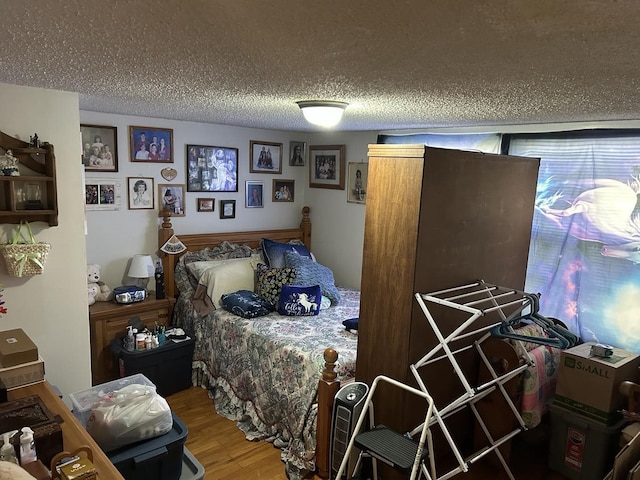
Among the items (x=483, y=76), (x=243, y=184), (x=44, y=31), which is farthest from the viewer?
(x=243, y=184)

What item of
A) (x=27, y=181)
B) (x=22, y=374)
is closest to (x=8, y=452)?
(x=22, y=374)

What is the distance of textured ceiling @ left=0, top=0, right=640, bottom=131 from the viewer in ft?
2.90

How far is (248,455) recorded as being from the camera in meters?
2.81

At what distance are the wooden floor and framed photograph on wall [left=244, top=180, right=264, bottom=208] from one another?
2026 mm

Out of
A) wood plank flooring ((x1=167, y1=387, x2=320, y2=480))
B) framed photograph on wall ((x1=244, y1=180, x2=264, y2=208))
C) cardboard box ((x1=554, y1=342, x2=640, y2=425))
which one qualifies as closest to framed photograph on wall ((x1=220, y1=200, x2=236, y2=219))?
framed photograph on wall ((x1=244, y1=180, x2=264, y2=208))

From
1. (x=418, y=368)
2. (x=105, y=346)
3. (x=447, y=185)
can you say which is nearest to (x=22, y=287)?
(x=105, y=346)

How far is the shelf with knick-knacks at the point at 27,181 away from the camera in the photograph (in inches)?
82.0

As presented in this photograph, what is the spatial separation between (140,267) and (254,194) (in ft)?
4.43

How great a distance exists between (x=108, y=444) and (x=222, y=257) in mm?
2407

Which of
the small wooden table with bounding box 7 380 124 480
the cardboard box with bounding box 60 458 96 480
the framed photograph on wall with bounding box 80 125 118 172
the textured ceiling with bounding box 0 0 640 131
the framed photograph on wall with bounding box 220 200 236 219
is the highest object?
the textured ceiling with bounding box 0 0 640 131

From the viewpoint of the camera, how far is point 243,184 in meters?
4.44

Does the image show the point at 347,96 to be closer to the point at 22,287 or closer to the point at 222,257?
the point at 22,287

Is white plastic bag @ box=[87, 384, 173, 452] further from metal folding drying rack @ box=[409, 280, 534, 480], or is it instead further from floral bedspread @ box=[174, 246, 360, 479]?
metal folding drying rack @ box=[409, 280, 534, 480]

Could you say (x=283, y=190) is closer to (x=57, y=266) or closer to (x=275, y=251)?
(x=275, y=251)
